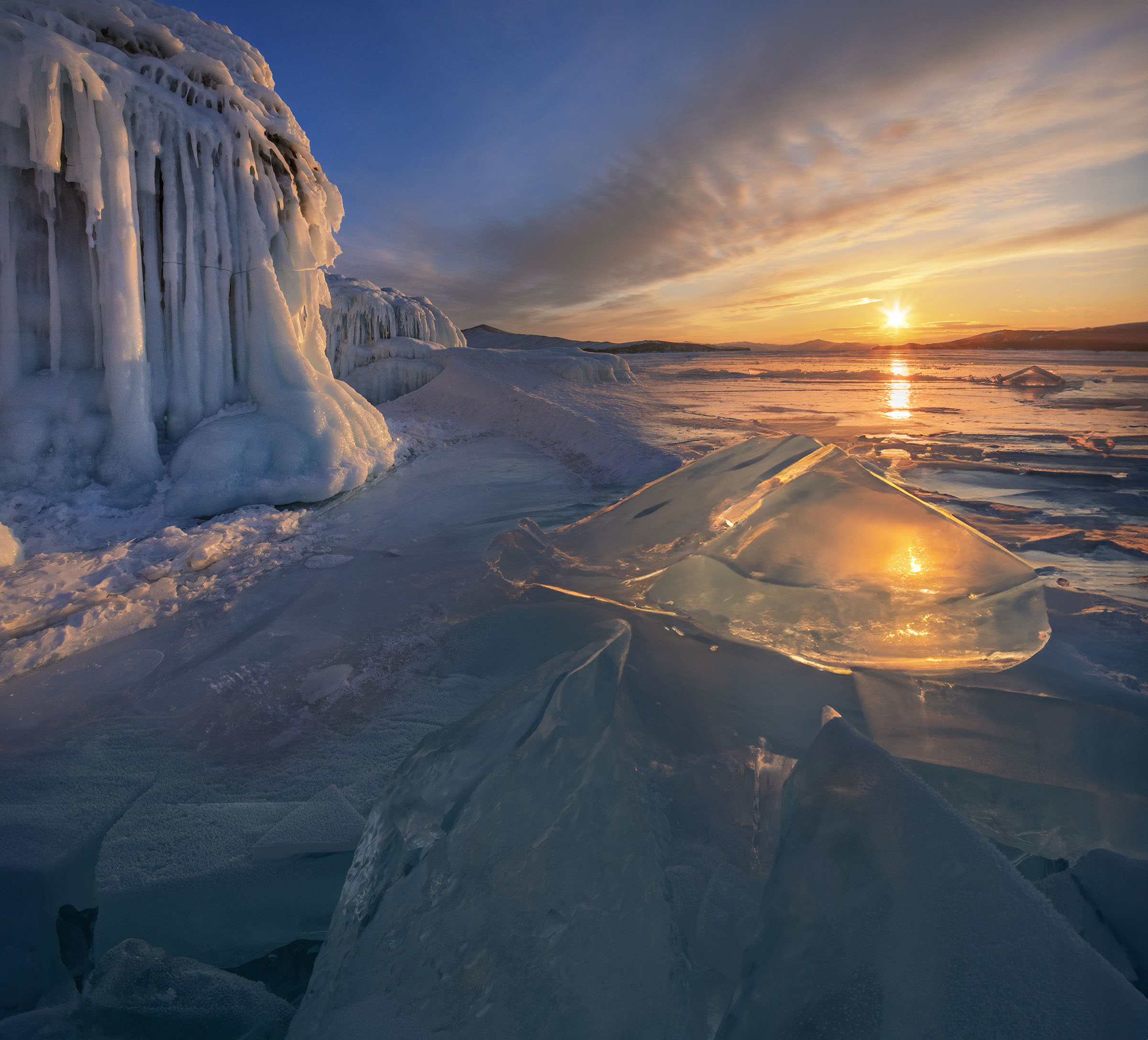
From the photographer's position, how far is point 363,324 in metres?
13.6

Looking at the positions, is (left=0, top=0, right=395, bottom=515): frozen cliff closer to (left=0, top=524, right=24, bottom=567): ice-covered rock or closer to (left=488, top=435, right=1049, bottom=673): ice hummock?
(left=0, top=524, right=24, bottom=567): ice-covered rock

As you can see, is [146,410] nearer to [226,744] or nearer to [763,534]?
[226,744]

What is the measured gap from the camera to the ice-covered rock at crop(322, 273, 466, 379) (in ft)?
43.2

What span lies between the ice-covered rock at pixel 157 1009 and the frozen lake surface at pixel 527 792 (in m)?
0.14

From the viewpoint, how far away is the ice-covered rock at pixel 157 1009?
88cm

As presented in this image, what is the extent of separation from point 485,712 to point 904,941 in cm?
79

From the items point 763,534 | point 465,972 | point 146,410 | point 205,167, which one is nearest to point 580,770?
point 465,972

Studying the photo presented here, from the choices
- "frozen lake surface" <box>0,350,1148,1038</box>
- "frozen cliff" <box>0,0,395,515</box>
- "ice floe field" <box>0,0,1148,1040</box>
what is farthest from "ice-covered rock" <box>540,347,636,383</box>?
"frozen lake surface" <box>0,350,1148,1038</box>

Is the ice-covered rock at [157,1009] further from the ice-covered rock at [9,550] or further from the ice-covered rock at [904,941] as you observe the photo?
the ice-covered rock at [9,550]

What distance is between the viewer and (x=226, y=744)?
1.65 m

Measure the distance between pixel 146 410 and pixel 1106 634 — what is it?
544 cm

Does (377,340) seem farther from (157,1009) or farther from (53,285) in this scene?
(157,1009)

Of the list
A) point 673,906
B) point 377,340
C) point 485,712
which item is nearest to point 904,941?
point 673,906

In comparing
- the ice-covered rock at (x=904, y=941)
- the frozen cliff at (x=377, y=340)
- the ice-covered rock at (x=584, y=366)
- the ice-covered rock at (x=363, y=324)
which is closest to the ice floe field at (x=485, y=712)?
the ice-covered rock at (x=904, y=941)
